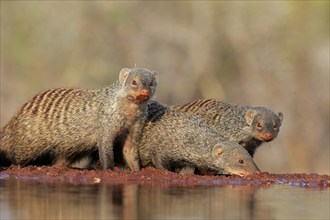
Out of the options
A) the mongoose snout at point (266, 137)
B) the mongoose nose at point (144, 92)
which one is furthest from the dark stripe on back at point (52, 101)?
the mongoose snout at point (266, 137)

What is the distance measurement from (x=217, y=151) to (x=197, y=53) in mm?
8085

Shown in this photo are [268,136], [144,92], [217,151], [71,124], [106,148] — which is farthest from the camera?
[268,136]

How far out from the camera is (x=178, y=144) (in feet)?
33.7

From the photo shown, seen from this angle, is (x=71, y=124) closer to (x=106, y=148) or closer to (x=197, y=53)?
(x=106, y=148)

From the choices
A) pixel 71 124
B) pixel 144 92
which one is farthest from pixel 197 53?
pixel 144 92

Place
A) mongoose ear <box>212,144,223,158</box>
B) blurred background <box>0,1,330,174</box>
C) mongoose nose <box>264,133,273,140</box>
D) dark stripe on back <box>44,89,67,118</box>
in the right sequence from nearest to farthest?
mongoose ear <box>212,144,223,158</box>
dark stripe on back <box>44,89,67,118</box>
mongoose nose <box>264,133,273,140</box>
blurred background <box>0,1,330,174</box>

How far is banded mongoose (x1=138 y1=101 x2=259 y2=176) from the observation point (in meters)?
10.2

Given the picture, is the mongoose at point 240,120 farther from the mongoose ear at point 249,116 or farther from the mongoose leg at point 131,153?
the mongoose leg at point 131,153

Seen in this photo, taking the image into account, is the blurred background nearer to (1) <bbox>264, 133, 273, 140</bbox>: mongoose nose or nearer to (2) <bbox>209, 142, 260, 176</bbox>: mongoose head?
(1) <bbox>264, 133, 273, 140</bbox>: mongoose nose

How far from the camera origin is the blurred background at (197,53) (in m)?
17.4

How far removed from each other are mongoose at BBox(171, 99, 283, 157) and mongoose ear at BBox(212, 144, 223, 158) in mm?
814

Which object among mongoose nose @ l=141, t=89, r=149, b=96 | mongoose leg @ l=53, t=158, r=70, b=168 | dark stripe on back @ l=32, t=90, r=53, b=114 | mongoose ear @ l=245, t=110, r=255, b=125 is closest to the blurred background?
mongoose ear @ l=245, t=110, r=255, b=125

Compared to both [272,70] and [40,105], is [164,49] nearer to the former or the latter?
[272,70]

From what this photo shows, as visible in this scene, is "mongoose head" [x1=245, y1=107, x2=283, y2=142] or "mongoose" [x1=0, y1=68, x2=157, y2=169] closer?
"mongoose" [x1=0, y1=68, x2=157, y2=169]
